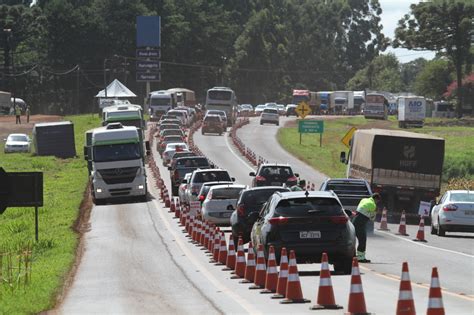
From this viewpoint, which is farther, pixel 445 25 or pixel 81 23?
pixel 81 23

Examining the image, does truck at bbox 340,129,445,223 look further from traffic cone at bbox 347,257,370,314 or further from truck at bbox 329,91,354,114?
truck at bbox 329,91,354,114

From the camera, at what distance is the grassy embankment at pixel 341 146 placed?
75375 mm

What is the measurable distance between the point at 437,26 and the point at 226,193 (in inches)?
3894

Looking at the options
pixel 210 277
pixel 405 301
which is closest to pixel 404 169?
pixel 210 277

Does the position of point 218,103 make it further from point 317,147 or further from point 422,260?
point 422,260

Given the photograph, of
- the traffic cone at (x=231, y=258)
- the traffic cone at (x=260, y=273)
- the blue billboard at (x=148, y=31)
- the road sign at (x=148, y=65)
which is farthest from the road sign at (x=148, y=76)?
the traffic cone at (x=260, y=273)

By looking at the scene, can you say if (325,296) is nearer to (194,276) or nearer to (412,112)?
(194,276)

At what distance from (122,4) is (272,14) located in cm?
4120

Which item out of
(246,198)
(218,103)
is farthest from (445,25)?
(246,198)

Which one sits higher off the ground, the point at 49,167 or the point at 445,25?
the point at 445,25

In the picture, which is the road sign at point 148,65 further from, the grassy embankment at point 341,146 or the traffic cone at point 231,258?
the traffic cone at point 231,258

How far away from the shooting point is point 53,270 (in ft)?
82.7

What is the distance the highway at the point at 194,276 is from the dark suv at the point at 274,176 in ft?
17.3

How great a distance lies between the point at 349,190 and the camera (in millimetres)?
36875
